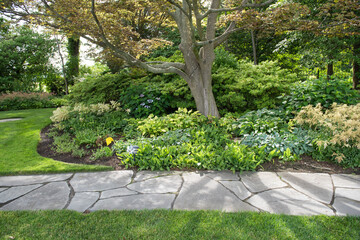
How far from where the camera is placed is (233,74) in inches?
246

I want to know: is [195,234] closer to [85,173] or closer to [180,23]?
[85,173]

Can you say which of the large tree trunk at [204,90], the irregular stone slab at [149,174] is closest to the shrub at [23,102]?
the large tree trunk at [204,90]

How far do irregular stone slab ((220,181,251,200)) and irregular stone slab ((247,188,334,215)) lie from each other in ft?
0.31

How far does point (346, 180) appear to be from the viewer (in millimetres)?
3035

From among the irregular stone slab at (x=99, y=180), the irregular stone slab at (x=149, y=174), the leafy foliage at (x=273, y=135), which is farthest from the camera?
the leafy foliage at (x=273, y=135)

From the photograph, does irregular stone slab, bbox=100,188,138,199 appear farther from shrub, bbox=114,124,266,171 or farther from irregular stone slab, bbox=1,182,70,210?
shrub, bbox=114,124,266,171

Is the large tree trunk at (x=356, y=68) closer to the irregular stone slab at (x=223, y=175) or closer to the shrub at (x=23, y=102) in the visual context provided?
the irregular stone slab at (x=223, y=175)

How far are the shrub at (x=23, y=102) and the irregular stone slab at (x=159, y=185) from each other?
9900 mm

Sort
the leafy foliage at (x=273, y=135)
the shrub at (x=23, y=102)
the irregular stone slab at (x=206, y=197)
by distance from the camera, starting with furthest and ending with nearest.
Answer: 1. the shrub at (x=23, y=102)
2. the leafy foliage at (x=273, y=135)
3. the irregular stone slab at (x=206, y=197)

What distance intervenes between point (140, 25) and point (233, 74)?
6.32 metres

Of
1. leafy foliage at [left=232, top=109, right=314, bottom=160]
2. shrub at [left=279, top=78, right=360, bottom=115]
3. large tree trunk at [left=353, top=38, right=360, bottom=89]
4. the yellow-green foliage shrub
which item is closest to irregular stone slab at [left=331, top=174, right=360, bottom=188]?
the yellow-green foliage shrub

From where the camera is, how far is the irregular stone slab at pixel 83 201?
100 inches

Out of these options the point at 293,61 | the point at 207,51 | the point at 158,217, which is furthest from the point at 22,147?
the point at 293,61

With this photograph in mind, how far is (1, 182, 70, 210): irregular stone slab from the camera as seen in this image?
2.59 metres
